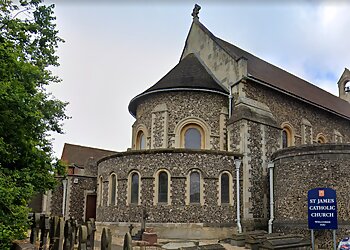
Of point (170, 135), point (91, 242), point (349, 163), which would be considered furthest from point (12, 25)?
point (349, 163)

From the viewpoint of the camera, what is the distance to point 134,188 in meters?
17.9

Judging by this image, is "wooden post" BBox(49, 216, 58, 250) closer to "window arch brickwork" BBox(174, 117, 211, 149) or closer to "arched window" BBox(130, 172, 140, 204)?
"arched window" BBox(130, 172, 140, 204)

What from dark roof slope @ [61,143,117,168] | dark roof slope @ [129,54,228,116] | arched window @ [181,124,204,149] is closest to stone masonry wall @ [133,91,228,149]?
dark roof slope @ [129,54,228,116]

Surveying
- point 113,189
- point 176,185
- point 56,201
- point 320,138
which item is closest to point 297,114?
point 320,138

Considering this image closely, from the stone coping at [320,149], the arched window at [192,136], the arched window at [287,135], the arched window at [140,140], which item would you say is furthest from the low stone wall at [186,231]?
the arched window at [287,135]

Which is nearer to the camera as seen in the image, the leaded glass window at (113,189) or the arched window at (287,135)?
the leaded glass window at (113,189)

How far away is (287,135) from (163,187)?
9.82m

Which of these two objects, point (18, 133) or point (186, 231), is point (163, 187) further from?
point (18, 133)

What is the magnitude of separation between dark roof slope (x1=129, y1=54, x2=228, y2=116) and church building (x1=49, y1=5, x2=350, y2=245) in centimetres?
7

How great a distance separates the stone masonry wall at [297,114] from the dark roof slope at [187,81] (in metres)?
2.00

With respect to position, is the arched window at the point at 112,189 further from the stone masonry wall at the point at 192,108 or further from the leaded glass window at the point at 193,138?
the leaded glass window at the point at 193,138

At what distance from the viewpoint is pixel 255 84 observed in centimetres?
2125

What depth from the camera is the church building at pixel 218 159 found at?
16781 millimetres

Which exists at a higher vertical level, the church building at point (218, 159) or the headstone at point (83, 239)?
the church building at point (218, 159)
